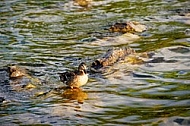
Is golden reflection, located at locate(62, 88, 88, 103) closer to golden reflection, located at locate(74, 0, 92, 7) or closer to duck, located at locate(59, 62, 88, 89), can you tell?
duck, located at locate(59, 62, 88, 89)

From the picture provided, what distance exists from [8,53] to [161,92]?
172 inches

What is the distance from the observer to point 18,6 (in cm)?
1778

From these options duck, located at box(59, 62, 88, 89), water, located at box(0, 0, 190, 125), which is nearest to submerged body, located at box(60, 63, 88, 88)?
duck, located at box(59, 62, 88, 89)

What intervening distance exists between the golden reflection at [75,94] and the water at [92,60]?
0.01 m

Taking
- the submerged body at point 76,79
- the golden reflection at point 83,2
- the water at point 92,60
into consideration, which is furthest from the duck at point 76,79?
the golden reflection at point 83,2

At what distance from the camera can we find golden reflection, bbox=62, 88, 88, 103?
8195 millimetres

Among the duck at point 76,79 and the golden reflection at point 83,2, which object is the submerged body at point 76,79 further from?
the golden reflection at point 83,2

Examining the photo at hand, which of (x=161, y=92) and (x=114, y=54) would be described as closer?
(x=161, y=92)

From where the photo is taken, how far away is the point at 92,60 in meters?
10.7

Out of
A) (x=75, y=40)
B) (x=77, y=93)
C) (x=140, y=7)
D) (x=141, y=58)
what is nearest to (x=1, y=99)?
(x=77, y=93)

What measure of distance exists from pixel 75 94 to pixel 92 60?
7.93 ft

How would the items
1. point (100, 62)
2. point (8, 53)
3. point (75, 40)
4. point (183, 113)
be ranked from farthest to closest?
point (75, 40) → point (8, 53) → point (100, 62) → point (183, 113)

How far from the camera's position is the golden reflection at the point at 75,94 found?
8195 mm

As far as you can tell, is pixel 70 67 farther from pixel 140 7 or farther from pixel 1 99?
pixel 140 7
